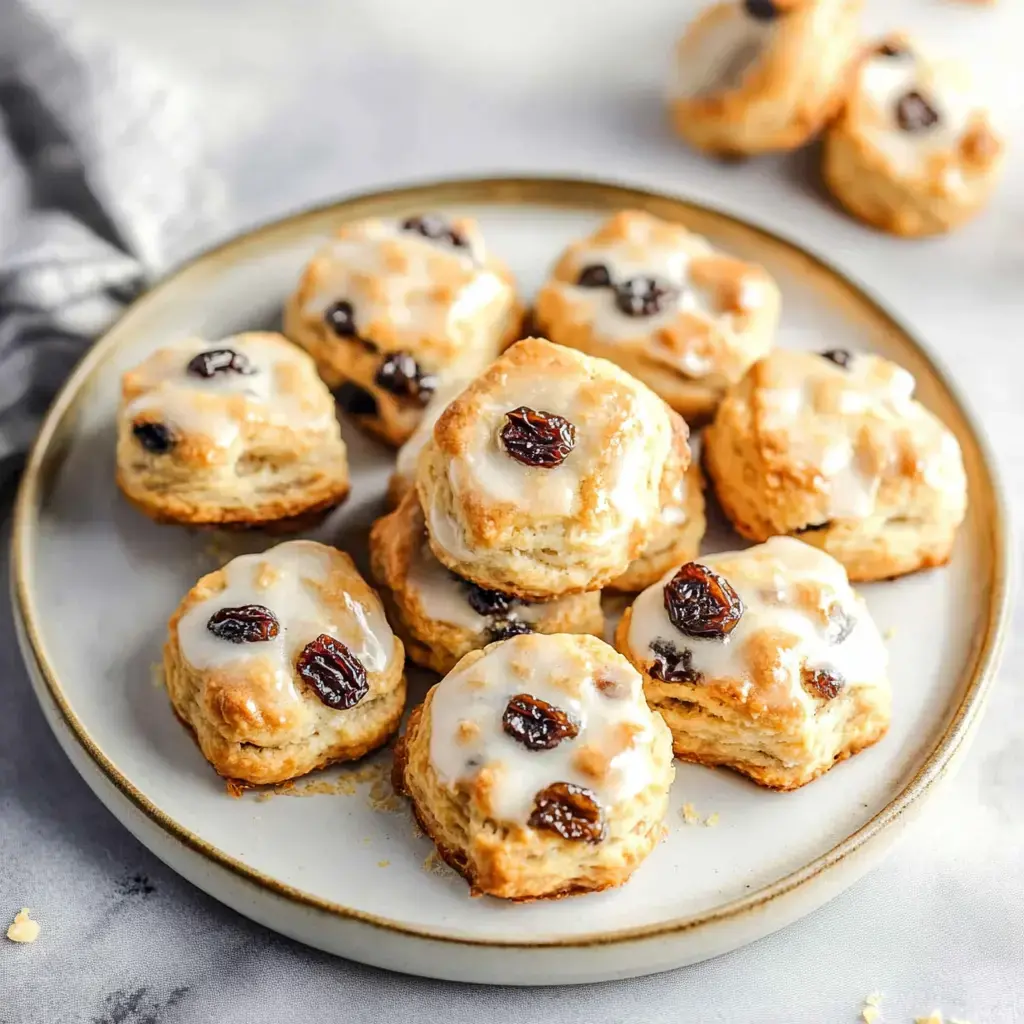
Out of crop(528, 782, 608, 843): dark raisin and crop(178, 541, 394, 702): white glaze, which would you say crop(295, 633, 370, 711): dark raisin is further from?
crop(528, 782, 608, 843): dark raisin

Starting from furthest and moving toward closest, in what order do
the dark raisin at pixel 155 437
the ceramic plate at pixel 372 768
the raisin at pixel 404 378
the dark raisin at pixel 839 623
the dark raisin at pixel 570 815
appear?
the raisin at pixel 404 378 < the dark raisin at pixel 155 437 < the dark raisin at pixel 839 623 < the ceramic plate at pixel 372 768 < the dark raisin at pixel 570 815

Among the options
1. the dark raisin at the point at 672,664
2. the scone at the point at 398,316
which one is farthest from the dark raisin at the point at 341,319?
the dark raisin at the point at 672,664

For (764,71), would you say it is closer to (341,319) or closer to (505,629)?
(341,319)

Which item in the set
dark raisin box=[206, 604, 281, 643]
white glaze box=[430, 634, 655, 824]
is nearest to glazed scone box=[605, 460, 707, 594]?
white glaze box=[430, 634, 655, 824]

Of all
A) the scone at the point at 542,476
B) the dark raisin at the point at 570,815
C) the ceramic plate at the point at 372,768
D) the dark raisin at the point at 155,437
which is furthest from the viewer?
the dark raisin at the point at 155,437

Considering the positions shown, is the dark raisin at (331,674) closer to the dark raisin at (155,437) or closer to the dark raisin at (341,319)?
the dark raisin at (155,437)
